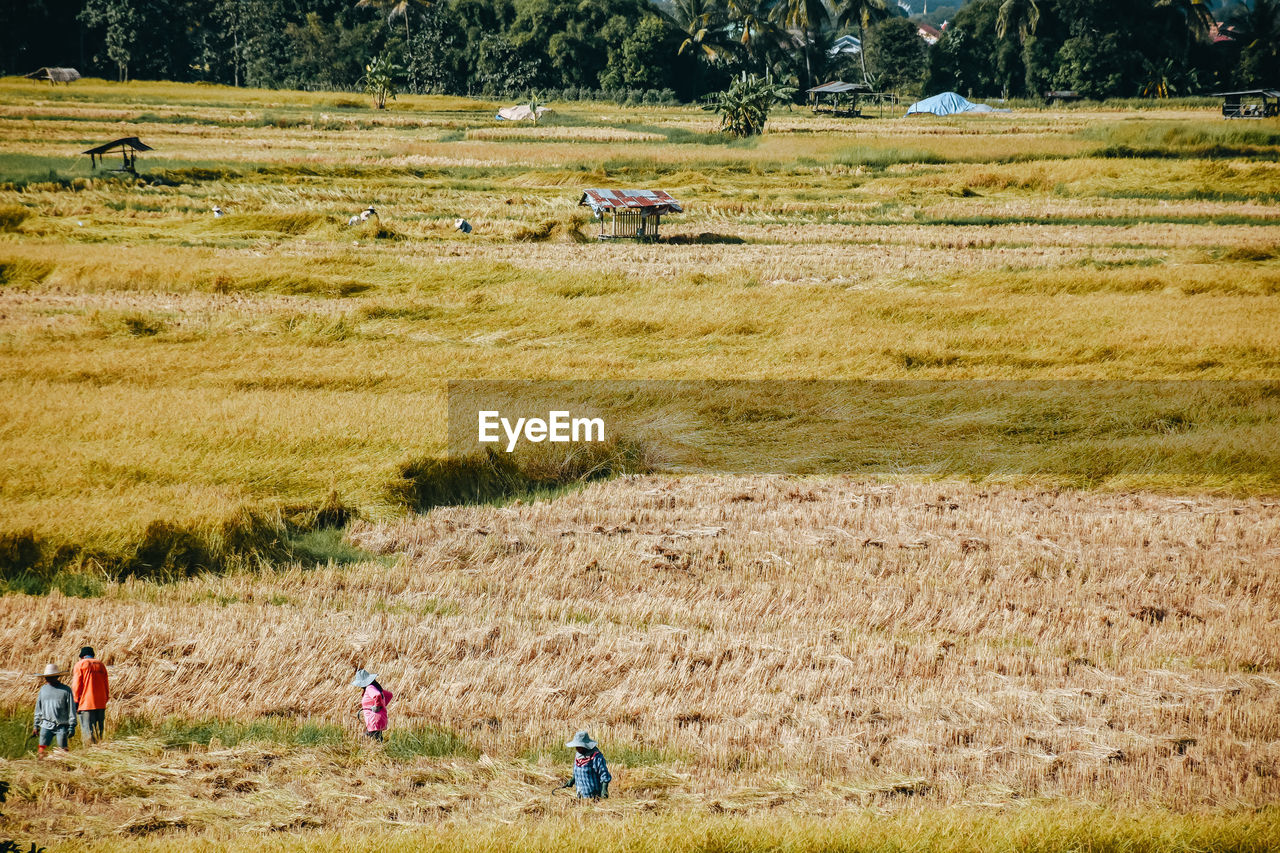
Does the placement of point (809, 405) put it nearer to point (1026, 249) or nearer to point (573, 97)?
point (1026, 249)

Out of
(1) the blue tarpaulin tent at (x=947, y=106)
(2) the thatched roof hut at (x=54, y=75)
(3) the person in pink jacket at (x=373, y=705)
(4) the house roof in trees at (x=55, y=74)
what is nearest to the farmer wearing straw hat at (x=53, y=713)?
(3) the person in pink jacket at (x=373, y=705)

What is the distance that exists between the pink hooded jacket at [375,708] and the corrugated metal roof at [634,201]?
95.3 feet

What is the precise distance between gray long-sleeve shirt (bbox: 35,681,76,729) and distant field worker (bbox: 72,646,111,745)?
7cm

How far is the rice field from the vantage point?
7.75m

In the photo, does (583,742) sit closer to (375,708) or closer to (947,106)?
(375,708)

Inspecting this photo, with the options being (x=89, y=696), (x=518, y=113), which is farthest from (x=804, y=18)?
(x=89, y=696)

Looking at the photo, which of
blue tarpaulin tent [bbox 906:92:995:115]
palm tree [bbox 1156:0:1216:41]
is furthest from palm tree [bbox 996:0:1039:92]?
palm tree [bbox 1156:0:1216:41]

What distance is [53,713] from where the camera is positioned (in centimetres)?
829

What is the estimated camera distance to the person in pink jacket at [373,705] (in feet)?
27.1

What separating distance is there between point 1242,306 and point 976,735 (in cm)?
2009

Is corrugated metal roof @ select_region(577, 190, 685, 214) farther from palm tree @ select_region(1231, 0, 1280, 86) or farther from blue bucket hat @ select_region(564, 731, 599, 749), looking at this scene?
palm tree @ select_region(1231, 0, 1280, 86)

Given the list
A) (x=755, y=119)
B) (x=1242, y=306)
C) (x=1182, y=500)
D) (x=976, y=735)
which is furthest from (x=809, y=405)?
(x=755, y=119)

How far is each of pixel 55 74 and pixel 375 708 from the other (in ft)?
270

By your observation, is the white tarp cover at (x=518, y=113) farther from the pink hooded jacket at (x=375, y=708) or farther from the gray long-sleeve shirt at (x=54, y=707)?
the pink hooded jacket at (x=375, y=708)
